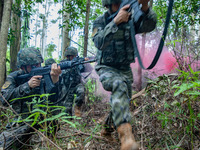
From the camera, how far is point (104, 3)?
2484 mm

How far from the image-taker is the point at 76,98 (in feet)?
17.3

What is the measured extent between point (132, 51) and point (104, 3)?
2.67 ft

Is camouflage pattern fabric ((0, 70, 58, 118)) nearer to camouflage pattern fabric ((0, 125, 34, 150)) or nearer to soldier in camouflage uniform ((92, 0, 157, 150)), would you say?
camouflage pattern fabric ((0, 125, 34, 150))

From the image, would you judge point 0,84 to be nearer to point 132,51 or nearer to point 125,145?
point 132,51

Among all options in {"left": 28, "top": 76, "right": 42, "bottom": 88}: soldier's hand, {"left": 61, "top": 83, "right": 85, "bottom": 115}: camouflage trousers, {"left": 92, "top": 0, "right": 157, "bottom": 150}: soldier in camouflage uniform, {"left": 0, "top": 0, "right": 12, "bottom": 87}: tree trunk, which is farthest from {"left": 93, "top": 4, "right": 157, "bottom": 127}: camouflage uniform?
{"left": 61, "top": 83, "right": 85, "bottom": 115}: camouflage trousers

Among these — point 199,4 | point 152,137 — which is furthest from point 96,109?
point 199,4

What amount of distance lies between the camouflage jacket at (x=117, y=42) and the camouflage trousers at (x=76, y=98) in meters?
2.92

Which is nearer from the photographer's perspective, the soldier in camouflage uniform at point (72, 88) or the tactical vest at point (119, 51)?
the tactical vest at point (119, 51)

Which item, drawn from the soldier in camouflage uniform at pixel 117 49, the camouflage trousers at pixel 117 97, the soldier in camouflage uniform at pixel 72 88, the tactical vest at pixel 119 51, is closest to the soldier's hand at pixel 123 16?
the soldier in camouflage uniform at pixel 117 49

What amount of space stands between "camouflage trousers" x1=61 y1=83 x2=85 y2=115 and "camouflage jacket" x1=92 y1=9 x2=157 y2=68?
9.59 ft

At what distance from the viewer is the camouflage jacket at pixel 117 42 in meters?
2.21

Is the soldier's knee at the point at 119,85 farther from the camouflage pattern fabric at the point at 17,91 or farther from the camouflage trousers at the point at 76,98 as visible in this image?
the camouflage trousers at the point at 76,98

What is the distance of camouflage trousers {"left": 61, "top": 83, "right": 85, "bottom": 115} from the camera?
5.23 metres

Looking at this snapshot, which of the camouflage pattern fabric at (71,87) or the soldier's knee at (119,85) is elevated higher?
the soldier's knee at (119,85)
